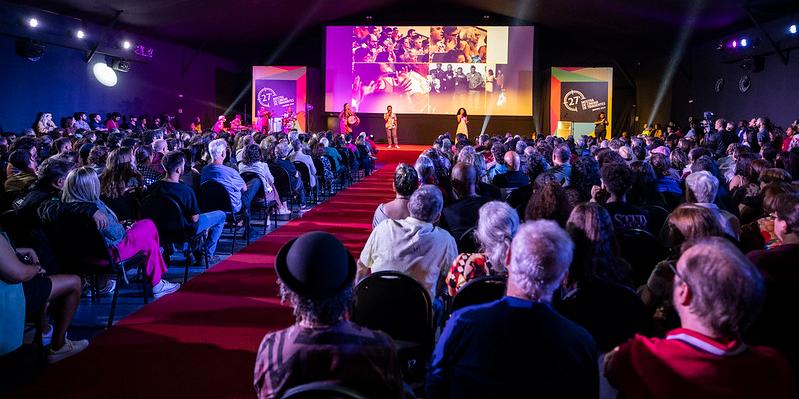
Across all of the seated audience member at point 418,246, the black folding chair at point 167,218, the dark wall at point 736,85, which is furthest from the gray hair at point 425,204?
the dark wall at point 736,85

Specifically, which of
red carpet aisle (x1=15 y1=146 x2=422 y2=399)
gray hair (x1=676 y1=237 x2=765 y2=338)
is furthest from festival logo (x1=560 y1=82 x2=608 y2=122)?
gray hair (x1=676 y1=237 x2=765 y2=338)

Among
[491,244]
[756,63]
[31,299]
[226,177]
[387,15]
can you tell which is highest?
[387,15]

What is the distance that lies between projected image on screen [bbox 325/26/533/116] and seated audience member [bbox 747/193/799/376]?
1909cm

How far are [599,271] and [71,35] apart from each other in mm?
15149

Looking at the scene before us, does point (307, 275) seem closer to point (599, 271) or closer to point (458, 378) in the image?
point (458, 378)

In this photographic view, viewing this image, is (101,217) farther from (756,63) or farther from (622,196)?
(756,63)

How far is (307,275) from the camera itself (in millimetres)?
1802

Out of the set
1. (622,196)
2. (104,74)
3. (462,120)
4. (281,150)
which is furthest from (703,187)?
(462,120)

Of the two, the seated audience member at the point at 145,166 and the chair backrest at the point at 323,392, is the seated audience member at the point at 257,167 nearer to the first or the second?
the seated audience member at the point at 145,166

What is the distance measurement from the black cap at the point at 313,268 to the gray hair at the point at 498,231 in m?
1.24

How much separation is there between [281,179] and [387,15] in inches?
645

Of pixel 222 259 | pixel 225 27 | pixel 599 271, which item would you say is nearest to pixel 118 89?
pixel 225 27

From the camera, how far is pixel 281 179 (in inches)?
330

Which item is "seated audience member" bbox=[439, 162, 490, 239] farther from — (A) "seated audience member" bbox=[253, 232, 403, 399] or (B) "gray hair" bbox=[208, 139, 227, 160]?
(B) "gray hair" bbox=[208, 139, 227, 160]
